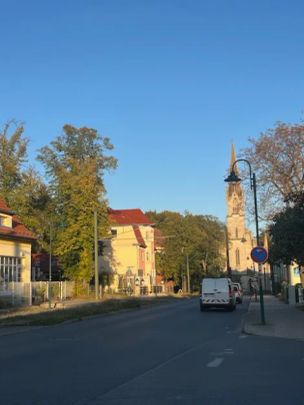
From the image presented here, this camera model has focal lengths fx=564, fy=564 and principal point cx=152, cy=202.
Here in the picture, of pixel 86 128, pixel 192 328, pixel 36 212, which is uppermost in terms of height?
pixel 86 128

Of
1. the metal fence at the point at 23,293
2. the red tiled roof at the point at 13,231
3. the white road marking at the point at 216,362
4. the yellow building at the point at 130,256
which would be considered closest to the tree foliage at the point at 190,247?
the yellow building at the point at 130,256

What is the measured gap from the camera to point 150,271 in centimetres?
8600

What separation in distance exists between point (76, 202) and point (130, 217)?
112 ft

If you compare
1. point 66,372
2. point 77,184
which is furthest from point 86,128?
point 66,372

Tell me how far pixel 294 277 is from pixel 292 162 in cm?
2695

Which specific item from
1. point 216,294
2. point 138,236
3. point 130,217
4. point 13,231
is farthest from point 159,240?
point 216,294

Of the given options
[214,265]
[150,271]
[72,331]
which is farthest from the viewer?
[214,265]

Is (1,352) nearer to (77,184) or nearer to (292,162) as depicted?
(292,162)

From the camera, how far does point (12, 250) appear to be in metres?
41.5

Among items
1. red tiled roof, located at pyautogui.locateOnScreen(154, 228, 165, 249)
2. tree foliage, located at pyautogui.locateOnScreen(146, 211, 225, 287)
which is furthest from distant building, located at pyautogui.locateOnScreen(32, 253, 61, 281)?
red tiled roof, located at pyautogui.locateOnScreen(154, 228, 165, 249)

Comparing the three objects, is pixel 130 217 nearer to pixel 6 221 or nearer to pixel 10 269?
pixel 6 221

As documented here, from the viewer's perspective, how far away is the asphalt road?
8.70 meters

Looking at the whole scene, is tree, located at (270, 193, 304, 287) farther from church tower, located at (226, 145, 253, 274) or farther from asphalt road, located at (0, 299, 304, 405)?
church tower, located at (226, 145, 253, 274)

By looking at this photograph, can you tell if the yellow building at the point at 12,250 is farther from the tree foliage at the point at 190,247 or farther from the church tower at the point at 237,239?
the church tower at the point at 237,239
